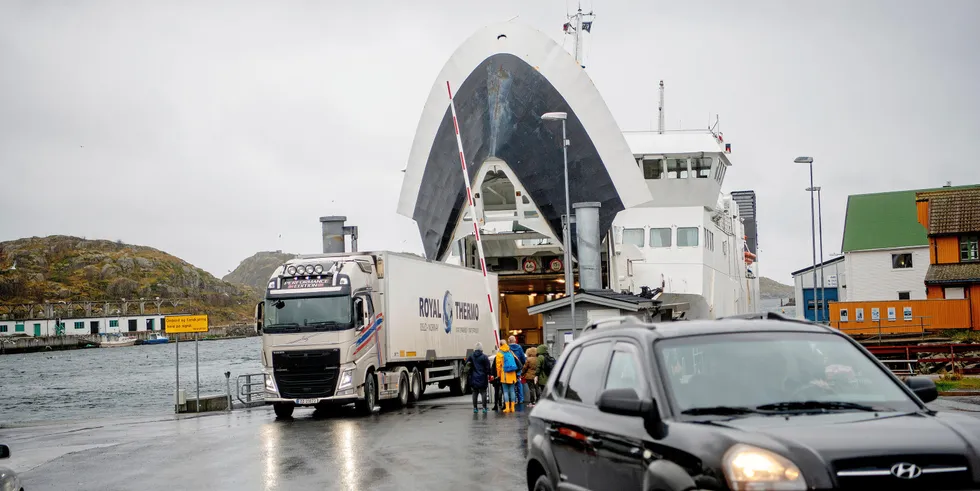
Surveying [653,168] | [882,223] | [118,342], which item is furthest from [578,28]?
[118,342]

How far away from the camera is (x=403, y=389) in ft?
92.9

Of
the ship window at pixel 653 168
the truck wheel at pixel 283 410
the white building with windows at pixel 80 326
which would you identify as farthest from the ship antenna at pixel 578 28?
the white building with windows at pixel 80 326

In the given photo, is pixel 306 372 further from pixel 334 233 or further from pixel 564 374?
pixel 564 374

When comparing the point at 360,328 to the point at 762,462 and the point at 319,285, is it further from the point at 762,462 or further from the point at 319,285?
the point at 762,462

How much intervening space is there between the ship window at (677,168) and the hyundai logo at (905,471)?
42114 mm

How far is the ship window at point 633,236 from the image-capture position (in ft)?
147

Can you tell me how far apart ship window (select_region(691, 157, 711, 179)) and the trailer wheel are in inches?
817

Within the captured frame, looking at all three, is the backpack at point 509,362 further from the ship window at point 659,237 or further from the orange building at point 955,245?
the orange building at point 955,245

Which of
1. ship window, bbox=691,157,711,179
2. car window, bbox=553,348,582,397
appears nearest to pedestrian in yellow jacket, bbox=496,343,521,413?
car window, bbox=553,348,582,397

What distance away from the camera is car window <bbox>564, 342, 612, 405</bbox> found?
265 inches

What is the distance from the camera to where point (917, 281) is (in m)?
67.0

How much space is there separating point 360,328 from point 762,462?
69.5ft

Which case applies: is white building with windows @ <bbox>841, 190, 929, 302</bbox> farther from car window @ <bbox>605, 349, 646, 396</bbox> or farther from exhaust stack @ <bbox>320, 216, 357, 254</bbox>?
car window @ <bbox>605, 349, 646, 396</bbox>

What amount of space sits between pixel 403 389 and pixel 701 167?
74.2ft
